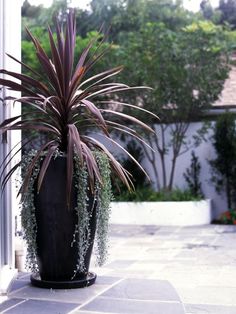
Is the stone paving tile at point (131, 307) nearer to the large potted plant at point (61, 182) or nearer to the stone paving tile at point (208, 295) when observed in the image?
the stone paving tile at point (208, 295)

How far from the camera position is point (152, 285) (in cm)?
460

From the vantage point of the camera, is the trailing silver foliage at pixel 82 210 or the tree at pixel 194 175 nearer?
the trailing silver foliage at pixel 82 210

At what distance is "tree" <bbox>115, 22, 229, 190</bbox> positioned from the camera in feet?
32.9

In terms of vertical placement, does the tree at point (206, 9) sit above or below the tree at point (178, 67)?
above

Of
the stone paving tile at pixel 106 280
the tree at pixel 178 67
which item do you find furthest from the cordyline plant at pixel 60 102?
the tree at pixel 178 67

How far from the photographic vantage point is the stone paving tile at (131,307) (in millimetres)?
3709

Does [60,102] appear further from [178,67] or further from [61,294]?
[178,67]

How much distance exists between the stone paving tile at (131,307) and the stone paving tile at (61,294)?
142mm

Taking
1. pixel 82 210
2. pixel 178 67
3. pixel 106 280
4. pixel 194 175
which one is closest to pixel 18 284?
pixel 106 280

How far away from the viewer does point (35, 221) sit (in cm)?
429

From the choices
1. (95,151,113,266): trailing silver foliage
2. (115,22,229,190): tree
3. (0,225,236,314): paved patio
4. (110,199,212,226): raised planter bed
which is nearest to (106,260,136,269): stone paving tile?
(0,225,236,314): paved patio

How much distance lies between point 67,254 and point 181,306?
1026 mm

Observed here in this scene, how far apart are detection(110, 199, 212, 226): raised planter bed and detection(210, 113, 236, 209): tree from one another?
0.85 m

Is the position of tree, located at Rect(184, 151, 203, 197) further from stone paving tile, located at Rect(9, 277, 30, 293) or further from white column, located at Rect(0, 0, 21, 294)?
stone paving tile, located at Rect(9, 277, 30, 293)
